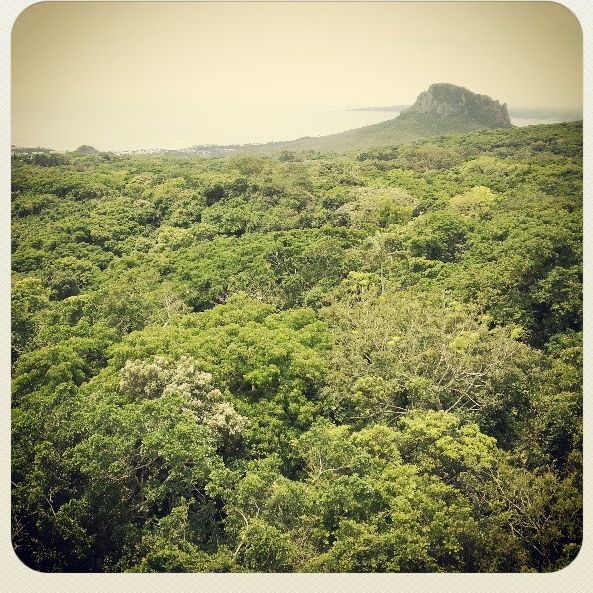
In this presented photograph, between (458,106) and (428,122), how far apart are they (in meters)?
1.61

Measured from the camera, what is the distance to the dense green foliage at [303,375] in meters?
7.50

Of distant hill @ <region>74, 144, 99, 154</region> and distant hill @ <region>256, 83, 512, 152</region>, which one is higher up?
distant hill @ <region>256, 83, 512, 152</region>

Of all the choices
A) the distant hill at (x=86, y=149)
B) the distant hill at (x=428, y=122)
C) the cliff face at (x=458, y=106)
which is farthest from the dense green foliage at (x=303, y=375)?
the distant hill at (x=428, y=122)

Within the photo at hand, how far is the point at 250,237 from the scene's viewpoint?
12.8 metres

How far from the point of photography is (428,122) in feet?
50.1

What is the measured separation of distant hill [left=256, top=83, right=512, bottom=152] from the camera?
12.4 metres

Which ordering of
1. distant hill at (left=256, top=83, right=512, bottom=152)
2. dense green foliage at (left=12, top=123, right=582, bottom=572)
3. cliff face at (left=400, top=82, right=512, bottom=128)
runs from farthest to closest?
distant hill at (left=256, top=83, right=512, bottom=152) < cliff face at (left=400, top=82, right=512, bottom=128) < dense green foliage at (left=12, top=123, right=582, bottom=572)

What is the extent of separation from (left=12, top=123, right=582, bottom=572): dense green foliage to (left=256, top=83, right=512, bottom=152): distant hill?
1.15 m

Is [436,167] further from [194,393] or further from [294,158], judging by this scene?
[194,393]

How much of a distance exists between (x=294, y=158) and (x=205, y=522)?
1006cm

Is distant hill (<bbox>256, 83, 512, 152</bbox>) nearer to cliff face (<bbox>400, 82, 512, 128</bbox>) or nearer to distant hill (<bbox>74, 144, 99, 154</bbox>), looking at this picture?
cliff face (<bbox>400, 82, 512, 128</bbox>)

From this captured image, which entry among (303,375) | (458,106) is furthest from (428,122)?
(303,375)

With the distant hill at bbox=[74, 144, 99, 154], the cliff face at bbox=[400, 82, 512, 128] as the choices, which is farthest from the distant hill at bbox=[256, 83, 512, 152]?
the distant hill at bbox=[74, 144, 99, 154]

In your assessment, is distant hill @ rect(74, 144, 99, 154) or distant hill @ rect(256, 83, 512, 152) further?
distant hill @ rect(256, 83, 512, 152)
